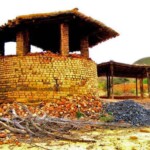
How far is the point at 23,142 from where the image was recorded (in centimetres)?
883

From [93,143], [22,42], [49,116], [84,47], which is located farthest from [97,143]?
[84,47]

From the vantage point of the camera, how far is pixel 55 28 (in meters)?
15.8

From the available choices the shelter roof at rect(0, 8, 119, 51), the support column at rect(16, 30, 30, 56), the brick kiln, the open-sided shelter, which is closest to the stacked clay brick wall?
the brick kiln

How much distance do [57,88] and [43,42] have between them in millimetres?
5426

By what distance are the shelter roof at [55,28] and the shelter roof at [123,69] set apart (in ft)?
7.79

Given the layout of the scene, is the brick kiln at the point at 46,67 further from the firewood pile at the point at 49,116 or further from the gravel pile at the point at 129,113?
the gravel pile at the point at 129,113

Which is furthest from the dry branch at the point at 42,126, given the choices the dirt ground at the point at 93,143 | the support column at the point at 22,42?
the support column at the point at 22,42

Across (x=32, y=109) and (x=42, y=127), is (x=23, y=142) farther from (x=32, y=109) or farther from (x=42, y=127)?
(x=32, y=109)

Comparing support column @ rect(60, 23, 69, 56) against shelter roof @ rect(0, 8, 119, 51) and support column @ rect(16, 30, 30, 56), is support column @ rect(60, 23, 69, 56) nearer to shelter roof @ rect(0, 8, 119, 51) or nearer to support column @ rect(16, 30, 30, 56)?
shelter roof @ rect(0, 8, 119, 51)

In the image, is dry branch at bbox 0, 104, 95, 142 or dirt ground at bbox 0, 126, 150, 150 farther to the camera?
dry branch at bbox 0, 104, 95, 142

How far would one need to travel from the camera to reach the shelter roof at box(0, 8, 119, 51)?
14.0m

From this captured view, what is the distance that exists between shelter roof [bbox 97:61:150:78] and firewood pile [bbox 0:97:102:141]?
5907 millimetres

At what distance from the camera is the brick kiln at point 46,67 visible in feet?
44.8

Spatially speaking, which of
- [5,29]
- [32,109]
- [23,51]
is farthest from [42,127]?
[5,29]
